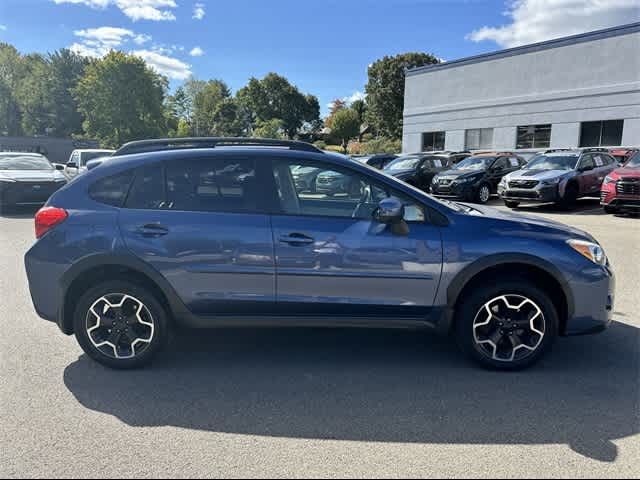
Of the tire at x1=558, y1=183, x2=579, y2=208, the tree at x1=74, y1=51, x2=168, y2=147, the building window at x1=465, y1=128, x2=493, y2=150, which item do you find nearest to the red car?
the tire at x1=558, y1=183, x2=579, y2=208

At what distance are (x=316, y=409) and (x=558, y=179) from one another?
12.1m

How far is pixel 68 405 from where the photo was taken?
123 inches

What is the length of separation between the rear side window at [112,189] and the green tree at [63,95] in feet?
216

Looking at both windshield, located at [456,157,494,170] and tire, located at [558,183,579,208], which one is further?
windshield, located at [456,157,494,170]

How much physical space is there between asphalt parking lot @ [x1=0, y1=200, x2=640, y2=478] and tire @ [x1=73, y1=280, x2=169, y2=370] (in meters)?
0.16

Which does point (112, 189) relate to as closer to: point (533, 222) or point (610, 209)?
point (533, 222)

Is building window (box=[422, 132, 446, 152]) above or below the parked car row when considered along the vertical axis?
above

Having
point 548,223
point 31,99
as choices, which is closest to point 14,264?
point 548,223

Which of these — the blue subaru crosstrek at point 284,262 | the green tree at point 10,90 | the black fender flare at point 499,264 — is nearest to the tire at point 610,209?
the blue subaru crosstrek at point 284,262

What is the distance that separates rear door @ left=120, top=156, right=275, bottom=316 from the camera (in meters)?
3.44

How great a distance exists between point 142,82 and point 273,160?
4847 cm

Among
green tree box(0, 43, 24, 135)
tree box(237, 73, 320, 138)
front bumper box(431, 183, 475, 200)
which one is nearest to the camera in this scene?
front bumper box(431, 183, 475, 200)

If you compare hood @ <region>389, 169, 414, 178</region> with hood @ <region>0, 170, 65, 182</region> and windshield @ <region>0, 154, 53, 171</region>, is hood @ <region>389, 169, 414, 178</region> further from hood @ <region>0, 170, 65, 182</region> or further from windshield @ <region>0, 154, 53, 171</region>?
windshield @ <region>0, 154, 53, 171</region>

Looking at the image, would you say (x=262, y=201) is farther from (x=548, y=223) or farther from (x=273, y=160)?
(x=548, y=223)
